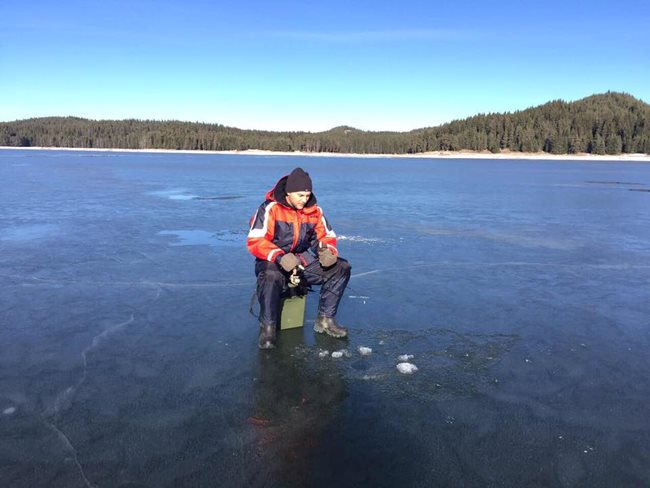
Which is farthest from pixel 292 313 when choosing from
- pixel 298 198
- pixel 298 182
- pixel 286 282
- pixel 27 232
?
pixel 27 232

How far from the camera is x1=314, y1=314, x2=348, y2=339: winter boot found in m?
4.91

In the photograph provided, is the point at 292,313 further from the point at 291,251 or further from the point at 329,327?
the point at 291,251

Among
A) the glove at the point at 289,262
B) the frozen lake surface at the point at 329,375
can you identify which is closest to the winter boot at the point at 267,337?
the frozen lake surface at the point at 329,375

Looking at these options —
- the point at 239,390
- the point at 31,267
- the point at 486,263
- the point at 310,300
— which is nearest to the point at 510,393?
the point at 239,390

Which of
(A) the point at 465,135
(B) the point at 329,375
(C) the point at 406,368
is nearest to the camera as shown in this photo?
(B) the point at 329,375

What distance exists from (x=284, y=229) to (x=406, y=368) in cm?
172

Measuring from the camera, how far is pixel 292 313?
16.9 ft

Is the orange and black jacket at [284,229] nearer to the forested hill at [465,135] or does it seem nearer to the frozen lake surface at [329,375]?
the frozen lake surface at [329,375]

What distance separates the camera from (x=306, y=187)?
4656mm

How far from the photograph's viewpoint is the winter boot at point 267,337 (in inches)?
180

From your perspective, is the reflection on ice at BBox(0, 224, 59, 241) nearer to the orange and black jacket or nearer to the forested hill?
the orange and black jacket

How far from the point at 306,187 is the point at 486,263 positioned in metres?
4.48

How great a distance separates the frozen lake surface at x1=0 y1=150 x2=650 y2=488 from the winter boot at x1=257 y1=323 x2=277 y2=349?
12 centimetres

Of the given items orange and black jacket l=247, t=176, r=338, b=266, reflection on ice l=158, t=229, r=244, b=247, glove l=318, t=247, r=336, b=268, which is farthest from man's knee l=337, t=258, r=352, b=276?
reflection on ice l=158, t=229, r=244, b=247
